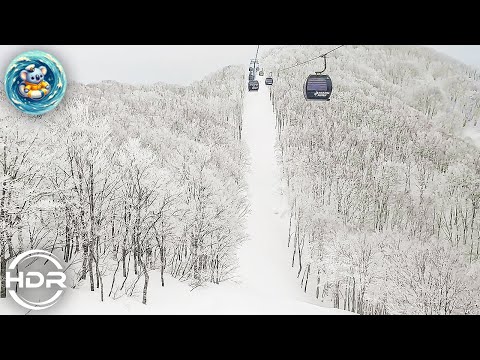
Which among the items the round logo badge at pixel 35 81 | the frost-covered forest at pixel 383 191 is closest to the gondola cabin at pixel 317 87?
the round logo badge at pixel 35 81

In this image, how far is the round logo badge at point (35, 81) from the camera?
7.46 m

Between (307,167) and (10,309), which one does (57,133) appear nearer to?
(10,309)

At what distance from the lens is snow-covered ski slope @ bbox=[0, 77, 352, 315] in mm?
11615

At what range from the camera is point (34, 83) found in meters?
7.82

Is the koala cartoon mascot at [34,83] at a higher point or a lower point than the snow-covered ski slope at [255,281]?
higher

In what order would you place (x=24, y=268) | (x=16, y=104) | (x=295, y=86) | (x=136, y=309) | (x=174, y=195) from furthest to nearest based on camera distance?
(x=295, y=86) → (x=174, y=195) → (x=136, y=309) → (x=24, y=268) → (x=16, y=104)

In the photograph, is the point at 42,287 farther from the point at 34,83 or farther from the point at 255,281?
the point at 255,281

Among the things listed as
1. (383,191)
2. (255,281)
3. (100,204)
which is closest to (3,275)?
(100,204)

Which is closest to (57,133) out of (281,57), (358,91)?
(358,91)

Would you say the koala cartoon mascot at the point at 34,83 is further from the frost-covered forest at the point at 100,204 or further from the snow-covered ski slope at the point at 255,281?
the snow-covered ski slope at the point at 255,281

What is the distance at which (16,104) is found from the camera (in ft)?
26.7

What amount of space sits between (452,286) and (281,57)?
66883 mm

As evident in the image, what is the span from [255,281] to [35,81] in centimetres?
2070

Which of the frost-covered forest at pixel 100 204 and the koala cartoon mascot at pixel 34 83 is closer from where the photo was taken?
the koala cartoon mascot at pixel 34 83
